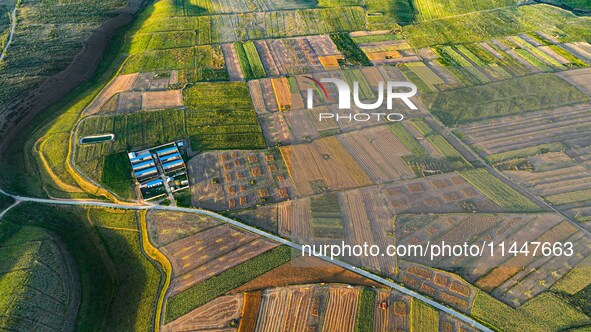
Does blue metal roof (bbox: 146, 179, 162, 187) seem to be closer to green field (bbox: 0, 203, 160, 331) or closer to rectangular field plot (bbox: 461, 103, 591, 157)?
green field (bbox: 0, 203, 160, 331)

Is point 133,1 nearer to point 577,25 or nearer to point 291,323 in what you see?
point 291,323

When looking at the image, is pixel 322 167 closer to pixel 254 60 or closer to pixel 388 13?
pixel 254 60

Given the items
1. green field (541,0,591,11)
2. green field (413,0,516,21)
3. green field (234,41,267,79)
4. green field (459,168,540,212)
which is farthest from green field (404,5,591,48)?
green field (459,168,540,212)

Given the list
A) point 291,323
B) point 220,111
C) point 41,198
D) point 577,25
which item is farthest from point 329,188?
point 577,25

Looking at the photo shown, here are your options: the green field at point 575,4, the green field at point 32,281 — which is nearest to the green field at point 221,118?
the green field at point 32,281

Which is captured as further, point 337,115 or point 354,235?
point 337,115

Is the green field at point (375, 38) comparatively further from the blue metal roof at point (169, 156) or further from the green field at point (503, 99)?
the blue metal roof at point (169, 156)
